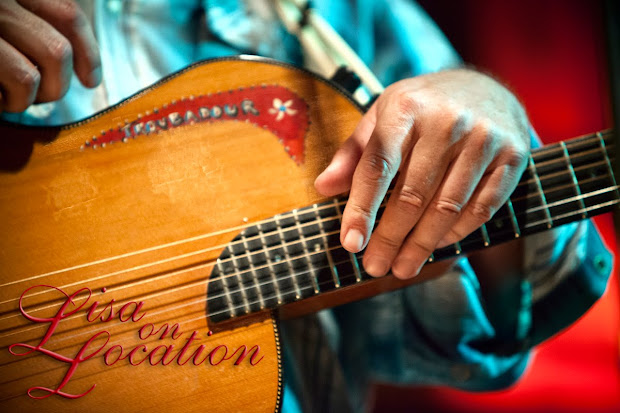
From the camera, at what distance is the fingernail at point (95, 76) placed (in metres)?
0.49

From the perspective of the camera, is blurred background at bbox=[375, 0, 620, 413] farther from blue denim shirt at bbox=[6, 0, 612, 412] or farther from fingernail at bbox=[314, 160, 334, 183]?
fingernail at bbox=[314, 160, 334, 183]

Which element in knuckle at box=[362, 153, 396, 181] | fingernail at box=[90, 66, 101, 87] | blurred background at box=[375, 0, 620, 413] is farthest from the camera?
blurred background at box=[375, 0, 620, 413]

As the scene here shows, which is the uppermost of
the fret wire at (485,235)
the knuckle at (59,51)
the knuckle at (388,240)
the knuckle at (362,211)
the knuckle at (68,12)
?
the knuckle at (68,12)

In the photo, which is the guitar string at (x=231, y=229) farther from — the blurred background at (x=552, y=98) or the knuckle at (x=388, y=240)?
the blurred background at (x=552, y=98)

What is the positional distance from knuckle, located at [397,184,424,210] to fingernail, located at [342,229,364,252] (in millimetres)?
50

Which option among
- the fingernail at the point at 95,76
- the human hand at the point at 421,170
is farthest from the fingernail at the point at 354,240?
the fingernail at the point at 95,76

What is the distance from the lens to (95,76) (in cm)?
49

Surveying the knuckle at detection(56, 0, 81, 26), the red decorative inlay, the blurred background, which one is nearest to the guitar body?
the red decorative inlay

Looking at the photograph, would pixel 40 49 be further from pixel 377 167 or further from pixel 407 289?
pixel 407 289

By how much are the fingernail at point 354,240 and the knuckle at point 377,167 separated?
0.05 metres

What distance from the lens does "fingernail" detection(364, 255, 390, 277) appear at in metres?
0.43

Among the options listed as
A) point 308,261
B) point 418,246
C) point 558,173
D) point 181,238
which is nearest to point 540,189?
point 558,173

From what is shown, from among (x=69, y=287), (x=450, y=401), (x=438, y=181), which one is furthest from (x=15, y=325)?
(x=450, y=401)

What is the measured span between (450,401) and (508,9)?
81 cm
